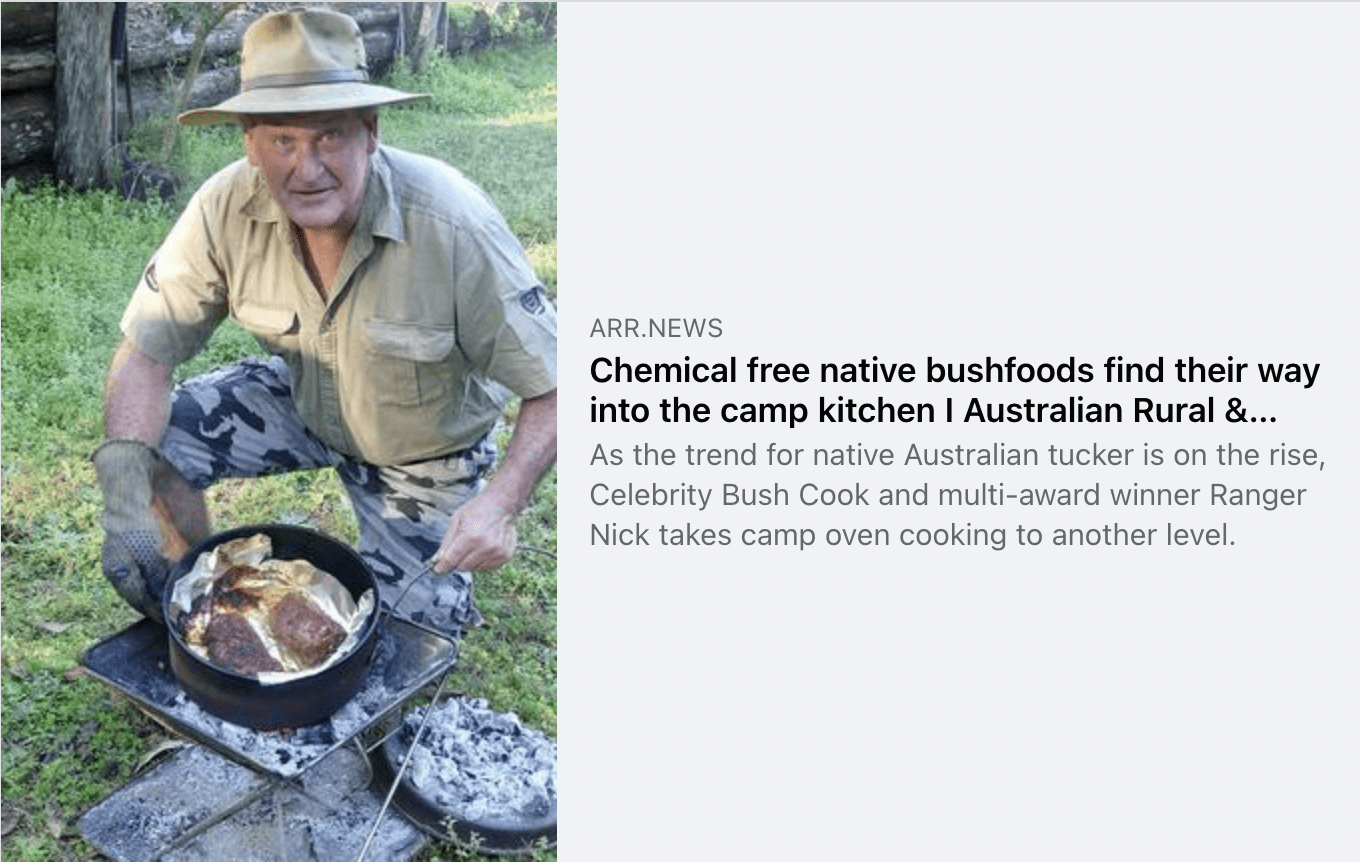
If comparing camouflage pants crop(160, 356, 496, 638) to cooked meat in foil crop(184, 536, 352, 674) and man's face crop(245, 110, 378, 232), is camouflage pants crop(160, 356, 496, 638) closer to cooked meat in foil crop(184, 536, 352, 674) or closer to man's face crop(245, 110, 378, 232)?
cooked meat in foil crop(184, 536, 352, 674)

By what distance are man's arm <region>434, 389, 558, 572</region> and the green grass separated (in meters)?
0.82

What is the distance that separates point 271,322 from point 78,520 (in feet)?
4.41

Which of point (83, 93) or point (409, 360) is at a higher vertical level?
point (83, 93)

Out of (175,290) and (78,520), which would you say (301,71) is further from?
(78,520)

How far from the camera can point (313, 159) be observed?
11.3 feet

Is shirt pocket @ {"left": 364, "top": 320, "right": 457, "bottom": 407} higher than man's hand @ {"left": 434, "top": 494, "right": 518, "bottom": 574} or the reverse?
higher

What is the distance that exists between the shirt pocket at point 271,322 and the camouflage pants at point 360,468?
36 centimetres

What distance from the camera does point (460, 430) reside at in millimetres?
4051

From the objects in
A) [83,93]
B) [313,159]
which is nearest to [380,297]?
[313,159]

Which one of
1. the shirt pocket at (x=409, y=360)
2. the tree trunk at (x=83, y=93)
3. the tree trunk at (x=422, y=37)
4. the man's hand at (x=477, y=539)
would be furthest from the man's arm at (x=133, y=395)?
the tree trunk at (x=422, y=37)

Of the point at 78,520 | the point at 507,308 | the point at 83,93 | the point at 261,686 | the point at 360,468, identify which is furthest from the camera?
the point at 83,93

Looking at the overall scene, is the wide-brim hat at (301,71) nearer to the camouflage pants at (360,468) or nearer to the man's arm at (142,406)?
the man's arm at (142,406)

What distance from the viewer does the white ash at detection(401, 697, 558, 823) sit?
3637 mm

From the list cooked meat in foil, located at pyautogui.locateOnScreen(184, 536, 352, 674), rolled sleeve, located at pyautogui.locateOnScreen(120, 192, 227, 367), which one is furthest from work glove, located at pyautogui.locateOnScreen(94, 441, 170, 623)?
rolled sleeve, located at pyautogui.locateOnScreen(120, 192, 227, 367)
